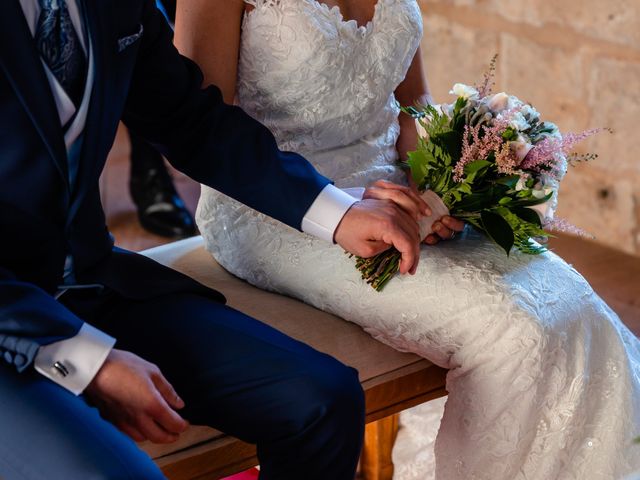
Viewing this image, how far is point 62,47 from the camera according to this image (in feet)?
5.43

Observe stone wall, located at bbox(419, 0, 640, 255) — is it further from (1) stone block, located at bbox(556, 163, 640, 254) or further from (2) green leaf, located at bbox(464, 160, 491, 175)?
(2) green leaf, located at bbox(464, 160, 491, 175)

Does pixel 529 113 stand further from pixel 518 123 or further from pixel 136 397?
pixel 136 397

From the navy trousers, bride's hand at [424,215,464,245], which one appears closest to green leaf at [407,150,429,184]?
bride's hand at [424,215,464,245]

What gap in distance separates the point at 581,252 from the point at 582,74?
70cm

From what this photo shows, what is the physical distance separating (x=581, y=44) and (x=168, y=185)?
184cm

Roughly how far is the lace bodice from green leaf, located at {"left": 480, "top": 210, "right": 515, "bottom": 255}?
1.37 feet

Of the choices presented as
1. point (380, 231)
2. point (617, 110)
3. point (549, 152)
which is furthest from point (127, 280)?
point (617, 110)

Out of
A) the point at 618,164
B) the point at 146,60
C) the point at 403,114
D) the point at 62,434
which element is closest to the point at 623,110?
the point at 618,164

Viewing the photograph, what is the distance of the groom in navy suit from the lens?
1.50 m

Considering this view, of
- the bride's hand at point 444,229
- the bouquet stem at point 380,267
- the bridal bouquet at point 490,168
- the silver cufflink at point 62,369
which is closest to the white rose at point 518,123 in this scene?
the bridal bouquet at point 490,168

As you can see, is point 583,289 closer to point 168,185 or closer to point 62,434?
point 62,434

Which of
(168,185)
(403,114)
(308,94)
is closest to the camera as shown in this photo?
(308,94)

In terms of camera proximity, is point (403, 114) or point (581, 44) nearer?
point (403, 114)

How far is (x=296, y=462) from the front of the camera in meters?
1.67
